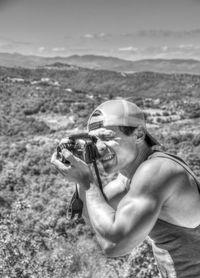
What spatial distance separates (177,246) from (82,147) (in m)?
0.64

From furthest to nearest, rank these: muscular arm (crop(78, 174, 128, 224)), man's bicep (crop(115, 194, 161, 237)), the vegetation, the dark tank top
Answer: the vegetation, muscular arm (crop(78, 174, 128, 224)), the dark tank top, man's bicep (crop(115, 194, 161, 237))

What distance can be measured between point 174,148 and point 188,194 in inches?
632

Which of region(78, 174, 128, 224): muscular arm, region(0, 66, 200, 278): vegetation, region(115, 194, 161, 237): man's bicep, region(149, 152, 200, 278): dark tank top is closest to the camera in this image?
region(115, 194, 161, 237): man's bicep

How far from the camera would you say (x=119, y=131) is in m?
1.84

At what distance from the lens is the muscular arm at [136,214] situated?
1613mm

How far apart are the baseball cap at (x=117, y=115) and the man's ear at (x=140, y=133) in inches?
0.8

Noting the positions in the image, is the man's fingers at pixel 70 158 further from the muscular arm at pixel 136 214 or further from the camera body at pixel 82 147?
the muscular arm at pixel 136 214

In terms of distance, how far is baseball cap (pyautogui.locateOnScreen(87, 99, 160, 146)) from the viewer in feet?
6.02

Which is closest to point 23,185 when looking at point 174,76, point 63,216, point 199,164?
point 63,216

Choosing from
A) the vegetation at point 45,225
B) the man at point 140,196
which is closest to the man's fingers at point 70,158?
the man at point 140,196

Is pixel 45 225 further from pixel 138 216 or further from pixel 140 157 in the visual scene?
pixel 138 216

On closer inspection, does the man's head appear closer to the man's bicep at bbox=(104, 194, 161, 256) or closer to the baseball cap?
the baseball cap

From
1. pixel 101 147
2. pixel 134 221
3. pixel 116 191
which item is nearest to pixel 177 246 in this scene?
pixel 134 221

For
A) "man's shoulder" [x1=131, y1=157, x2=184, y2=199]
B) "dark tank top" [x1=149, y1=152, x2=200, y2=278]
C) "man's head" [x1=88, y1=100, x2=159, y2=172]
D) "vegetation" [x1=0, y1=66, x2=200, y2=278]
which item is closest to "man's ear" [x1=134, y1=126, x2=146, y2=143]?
"man's head" [x1=88, y1=100, x2=159, y2=172]
